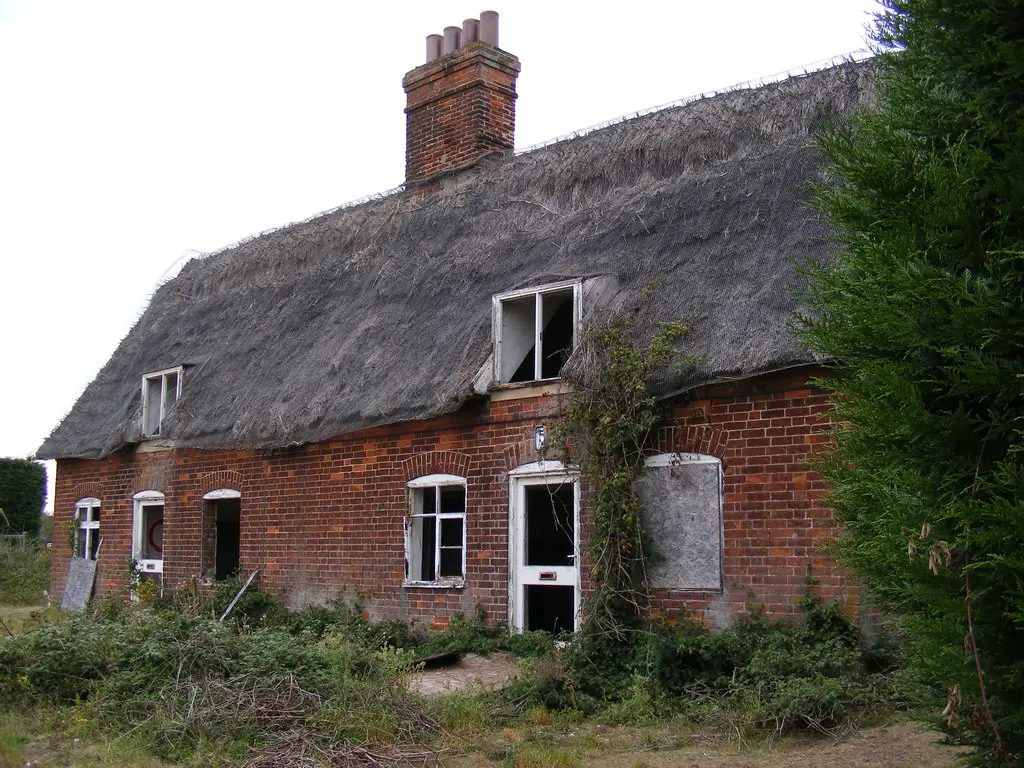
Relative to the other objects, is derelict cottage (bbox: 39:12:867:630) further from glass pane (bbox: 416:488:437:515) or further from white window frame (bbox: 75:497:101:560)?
white window frame (bbox: 75:497:101:560)

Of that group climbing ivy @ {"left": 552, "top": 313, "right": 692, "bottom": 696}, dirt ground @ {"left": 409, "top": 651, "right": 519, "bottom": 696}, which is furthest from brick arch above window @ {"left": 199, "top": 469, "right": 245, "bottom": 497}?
climbing ivy @ {"left": 552, "top": 313, "right": 692, "bottom": 696}

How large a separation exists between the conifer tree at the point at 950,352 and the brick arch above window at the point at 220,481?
36.7 feet

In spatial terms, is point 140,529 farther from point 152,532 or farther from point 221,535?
point 221,535

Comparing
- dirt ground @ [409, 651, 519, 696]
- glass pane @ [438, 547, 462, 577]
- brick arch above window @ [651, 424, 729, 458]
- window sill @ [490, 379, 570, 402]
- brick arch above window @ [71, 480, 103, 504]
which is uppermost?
window sill @ [490, 379, 570, 402]

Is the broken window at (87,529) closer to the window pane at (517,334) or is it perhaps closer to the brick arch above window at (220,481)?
the brick arch above window at (220,481)

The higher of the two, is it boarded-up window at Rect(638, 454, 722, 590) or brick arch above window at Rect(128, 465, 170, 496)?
brick arch above window at Rect(128, 465, 170, 496)

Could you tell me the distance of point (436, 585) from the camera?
11844 mm

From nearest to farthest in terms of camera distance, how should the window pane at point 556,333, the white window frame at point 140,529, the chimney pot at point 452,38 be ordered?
1. the window pane at point 556,333
2. the white window frame at point 140,529
3. the chimney pot at point 452,38

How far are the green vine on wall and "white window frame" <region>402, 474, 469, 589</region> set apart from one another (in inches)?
78.4

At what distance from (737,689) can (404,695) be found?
8.21 feet

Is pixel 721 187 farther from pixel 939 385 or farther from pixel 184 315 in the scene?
pixel 184 315

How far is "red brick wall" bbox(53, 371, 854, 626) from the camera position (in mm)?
9164

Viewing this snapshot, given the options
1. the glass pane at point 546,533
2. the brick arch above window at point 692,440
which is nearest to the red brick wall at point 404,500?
the brick arch above window at point 692,440

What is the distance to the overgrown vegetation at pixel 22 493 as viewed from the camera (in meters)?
27.6
